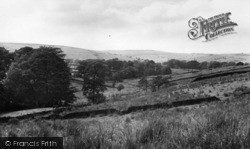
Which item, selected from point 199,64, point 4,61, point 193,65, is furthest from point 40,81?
point 199,64

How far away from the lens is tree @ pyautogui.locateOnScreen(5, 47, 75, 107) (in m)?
47.7

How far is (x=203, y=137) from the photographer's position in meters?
4.70

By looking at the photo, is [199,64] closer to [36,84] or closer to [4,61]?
[4,61]

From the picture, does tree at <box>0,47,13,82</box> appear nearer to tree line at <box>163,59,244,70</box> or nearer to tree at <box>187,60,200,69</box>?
tree line at <box>163,59,244,70</box>

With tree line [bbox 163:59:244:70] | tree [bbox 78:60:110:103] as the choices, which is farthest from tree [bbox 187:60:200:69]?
tree [bbox 78:60:110:103]

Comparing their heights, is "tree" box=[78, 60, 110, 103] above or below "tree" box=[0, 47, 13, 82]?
below

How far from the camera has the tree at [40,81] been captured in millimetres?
47688

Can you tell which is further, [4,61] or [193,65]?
[193,65]

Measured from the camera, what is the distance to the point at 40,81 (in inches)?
1919

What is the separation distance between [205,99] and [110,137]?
69.0 feet

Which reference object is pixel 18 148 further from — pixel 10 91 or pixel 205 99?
pixel 10 91

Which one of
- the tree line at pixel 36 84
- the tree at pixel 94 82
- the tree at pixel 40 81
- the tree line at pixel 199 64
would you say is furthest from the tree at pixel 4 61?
the tree line at pixel 199 64

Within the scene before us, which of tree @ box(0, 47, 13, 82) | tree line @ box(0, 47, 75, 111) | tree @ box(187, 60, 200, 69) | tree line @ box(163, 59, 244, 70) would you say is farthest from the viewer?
tree @ box(187, 60, 200, 69)

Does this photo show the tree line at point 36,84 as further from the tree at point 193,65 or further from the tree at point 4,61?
the tree at point 193,65
